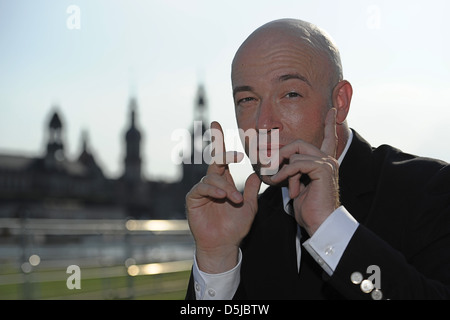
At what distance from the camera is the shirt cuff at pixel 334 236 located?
159cm

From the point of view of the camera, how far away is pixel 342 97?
2.17m

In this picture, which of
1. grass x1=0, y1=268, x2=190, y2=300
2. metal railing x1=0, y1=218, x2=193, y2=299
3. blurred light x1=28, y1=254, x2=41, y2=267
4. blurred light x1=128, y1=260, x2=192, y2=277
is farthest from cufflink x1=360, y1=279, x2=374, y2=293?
blurred light x1=128, y1=260, x2=192, y2=277

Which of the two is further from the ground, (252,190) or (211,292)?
(252,190)

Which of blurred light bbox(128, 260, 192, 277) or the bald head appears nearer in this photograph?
the bald head

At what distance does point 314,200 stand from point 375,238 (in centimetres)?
17

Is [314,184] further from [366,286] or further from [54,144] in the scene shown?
[54,144]

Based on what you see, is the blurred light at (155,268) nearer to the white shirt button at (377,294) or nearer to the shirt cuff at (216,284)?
the shirt cuff at (216,284)

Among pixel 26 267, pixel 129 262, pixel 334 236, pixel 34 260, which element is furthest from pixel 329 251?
pixel 129 262

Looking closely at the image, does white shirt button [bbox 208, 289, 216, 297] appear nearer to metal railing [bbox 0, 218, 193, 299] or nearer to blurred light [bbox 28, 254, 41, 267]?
metal railing [bbox 0, 218, 193, 299]

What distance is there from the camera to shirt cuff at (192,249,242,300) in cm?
198
